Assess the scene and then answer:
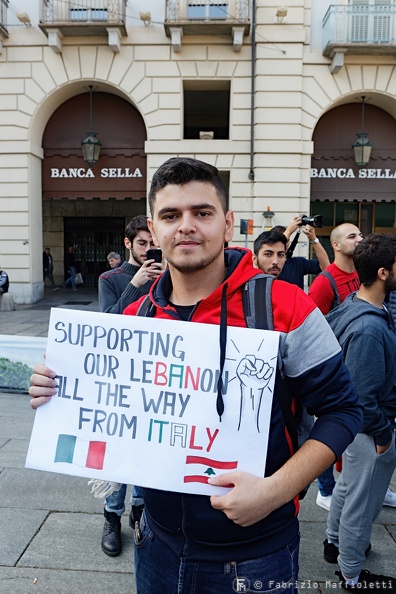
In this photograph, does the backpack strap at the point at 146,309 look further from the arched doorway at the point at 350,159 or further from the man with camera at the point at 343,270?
the arched doorway at the point at 350,159

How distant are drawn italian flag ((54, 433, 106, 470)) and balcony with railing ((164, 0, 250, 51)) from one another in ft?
48.0

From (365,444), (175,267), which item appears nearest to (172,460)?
(175,267)

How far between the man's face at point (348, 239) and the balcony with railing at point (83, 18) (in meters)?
12.5

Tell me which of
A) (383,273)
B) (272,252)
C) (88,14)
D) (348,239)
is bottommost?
(383,273)

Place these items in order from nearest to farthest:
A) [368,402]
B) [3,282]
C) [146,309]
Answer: [146,309]
[368,402]
[3,282]

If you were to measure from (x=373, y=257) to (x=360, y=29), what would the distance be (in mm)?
14423

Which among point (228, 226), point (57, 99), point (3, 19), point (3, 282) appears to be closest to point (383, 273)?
point (228, 226)

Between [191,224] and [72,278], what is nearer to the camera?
[191,224]

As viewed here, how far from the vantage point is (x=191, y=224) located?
163 centimetres

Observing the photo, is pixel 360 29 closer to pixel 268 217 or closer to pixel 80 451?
pixel 268 217

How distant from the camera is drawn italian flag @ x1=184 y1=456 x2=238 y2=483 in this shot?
1.58 meters

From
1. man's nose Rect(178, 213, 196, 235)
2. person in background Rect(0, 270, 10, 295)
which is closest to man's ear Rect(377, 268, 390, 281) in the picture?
man's nose Rect(178, 213, 196, 235)

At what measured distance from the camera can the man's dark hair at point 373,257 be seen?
278 centimetres

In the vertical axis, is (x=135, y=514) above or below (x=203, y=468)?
below
